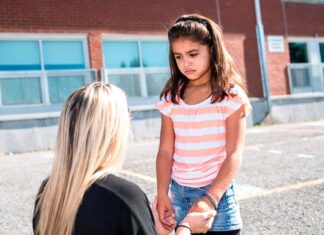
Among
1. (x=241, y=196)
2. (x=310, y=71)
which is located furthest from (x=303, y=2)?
(x=241, y=196)

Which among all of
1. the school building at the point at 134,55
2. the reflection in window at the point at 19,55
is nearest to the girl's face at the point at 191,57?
the school building at the point at 134,55

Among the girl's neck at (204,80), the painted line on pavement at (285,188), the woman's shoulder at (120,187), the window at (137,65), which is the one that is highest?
the window at (137,65)

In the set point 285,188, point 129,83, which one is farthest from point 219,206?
point 129,83

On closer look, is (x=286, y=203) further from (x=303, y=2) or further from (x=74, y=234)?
(x=303, y=2)

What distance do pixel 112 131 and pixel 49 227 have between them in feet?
1.45

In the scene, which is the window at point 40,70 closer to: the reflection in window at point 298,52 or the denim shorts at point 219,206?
the reflection in window at point 298,52

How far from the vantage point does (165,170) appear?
222cm

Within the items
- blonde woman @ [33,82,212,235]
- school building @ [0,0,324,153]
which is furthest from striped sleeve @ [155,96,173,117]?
school building @ [0,0,324,153]

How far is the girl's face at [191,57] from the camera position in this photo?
2.06 m

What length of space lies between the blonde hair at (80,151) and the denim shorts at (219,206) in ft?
2.00

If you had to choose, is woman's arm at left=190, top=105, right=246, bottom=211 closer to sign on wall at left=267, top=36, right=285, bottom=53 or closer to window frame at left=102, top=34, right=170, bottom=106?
window frame at left=102, top=34, right=170, bottom=106

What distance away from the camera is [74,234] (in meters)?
1.54

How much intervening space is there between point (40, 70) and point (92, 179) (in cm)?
962

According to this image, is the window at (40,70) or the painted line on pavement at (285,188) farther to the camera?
the window at (40,70)
